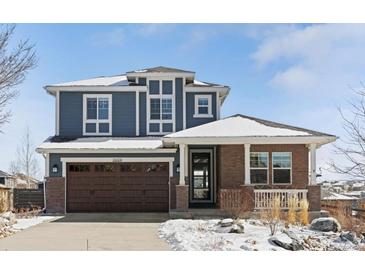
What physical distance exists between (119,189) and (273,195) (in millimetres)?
6111

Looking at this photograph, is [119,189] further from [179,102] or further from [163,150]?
[179,102]

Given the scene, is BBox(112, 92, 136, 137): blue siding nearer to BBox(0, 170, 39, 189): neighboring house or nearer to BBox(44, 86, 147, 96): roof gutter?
BBox(44, 86, 147, 96): roof gutter

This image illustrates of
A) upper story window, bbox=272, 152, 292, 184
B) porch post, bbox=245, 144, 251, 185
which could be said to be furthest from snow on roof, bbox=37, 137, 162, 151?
upper story window, bbox=272, 152, 292, 184

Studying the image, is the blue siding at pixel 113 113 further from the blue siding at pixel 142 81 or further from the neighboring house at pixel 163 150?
the blue siding at pixel 142 81

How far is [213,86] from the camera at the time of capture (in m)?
21.2

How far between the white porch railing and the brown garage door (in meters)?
3.97

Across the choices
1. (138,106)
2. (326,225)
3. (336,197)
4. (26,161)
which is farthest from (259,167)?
(26,161)

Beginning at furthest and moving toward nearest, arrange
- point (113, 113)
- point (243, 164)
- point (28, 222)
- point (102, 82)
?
point (102, 82) < point (113, 113) < point (243, 164) < point (28, 222)

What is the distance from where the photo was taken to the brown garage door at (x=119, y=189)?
19.4m

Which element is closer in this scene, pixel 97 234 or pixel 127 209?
pixel 97 234

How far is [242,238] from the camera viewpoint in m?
11.5
